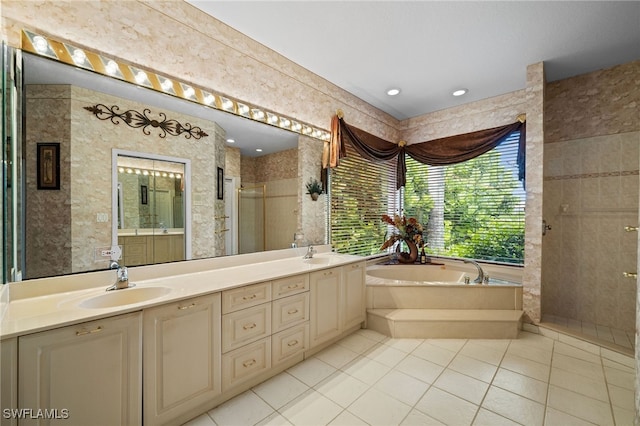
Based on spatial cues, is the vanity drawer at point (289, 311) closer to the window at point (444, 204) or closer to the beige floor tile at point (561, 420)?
the window at point (444, 204)

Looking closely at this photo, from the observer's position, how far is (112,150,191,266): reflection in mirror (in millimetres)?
1665

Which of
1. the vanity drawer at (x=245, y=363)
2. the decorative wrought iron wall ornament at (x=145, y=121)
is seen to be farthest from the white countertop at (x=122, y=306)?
the decorative wrought iron wall ornament at (x=145, y=121)

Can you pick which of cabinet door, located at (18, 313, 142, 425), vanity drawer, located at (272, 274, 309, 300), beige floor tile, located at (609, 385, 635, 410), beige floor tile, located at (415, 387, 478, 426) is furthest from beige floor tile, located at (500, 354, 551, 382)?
cabinet door, located at (18, 313, 142, 425)

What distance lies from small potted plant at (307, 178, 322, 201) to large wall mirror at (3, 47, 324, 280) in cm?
59

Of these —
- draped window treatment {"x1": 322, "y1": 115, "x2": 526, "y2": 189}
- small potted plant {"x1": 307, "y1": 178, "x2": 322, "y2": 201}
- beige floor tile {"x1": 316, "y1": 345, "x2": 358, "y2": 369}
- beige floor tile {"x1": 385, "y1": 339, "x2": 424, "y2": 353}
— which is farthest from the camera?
draped window treatment {"x1": 322, "y1": 115, "x2": 526, "y2": 189}

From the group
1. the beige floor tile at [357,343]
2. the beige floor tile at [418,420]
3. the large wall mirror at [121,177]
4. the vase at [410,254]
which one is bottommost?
the beige floor tile at [357,343]

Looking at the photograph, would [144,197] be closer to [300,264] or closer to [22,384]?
[22,384]

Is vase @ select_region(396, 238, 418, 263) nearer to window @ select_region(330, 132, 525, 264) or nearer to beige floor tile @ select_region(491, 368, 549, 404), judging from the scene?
A: window @ select_region(330, 132, 525, 264)

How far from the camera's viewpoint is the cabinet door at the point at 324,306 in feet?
7.14

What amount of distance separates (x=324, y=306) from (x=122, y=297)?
1.49 metres

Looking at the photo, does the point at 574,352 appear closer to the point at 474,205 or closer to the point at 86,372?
the point at 474,205

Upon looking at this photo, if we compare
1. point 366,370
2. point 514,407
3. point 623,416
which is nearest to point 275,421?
point 366,370

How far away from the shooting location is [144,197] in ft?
5.79

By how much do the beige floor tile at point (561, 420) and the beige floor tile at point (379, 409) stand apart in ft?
2.74
